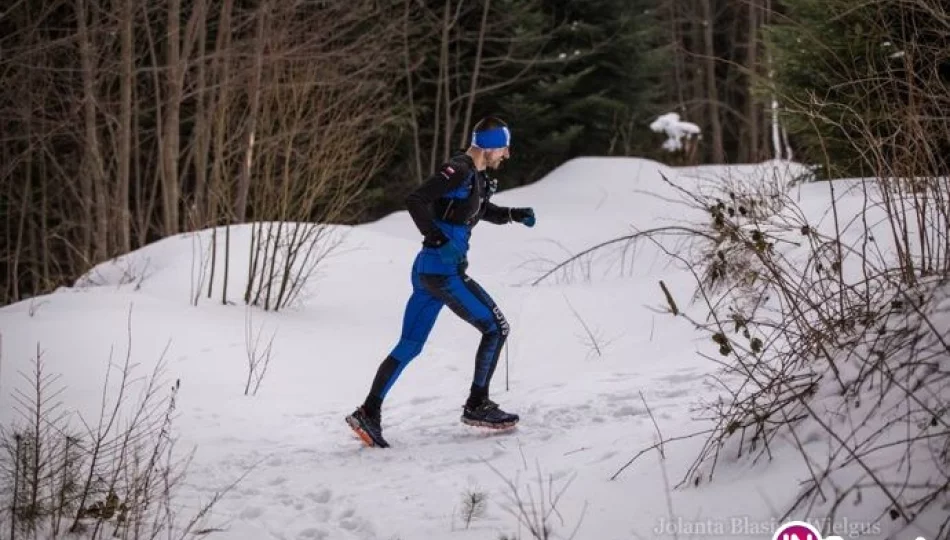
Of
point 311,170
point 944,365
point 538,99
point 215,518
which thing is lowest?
point 215,518

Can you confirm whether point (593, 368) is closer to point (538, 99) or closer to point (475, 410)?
point (475, 410)

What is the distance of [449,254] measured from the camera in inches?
204

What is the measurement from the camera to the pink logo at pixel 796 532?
2959 mm

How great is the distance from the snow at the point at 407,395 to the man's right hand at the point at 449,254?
1.09 m

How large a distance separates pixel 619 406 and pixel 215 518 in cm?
251

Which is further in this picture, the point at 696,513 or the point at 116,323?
the point at 116,323

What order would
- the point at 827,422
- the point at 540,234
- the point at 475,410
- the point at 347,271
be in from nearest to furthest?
the point at 827,422, the point at 475,410, the point at 347,271, the point at 540,234

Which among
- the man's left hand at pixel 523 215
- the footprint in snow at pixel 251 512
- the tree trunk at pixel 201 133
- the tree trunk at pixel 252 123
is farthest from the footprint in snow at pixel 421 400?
the tree trunk at pixel 201 133

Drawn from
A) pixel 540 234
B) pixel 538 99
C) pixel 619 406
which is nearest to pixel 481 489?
pixel 619 406

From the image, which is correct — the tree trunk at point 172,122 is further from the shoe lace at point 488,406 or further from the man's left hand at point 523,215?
→ the shoe lace at point 488,406

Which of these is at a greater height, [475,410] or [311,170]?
[311,170]

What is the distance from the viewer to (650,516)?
3.49m

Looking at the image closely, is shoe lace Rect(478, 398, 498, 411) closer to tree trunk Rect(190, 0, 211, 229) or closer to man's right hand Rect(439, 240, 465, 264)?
man's right hand Rect(439, 240, 465, 264)

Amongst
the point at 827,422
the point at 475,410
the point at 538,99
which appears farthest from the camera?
the point at 538,99
